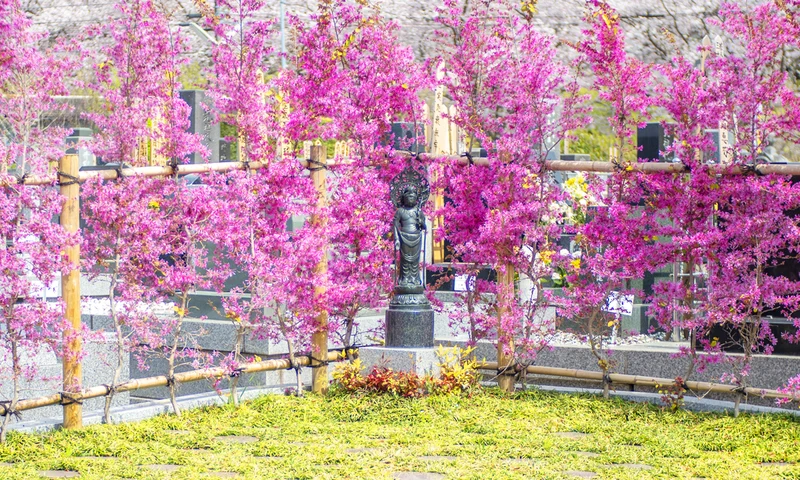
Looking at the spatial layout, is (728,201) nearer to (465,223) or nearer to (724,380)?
(724,380)

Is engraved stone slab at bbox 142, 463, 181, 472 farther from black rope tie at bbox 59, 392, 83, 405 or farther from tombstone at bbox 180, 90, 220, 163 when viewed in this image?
tombstone at bbox 180, 90, 220, 163

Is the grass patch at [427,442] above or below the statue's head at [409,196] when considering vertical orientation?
below

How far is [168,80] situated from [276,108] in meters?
1.05

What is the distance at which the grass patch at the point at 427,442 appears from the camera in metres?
6.44

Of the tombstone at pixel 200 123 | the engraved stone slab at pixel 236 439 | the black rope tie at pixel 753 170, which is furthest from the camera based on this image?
the tombstone at pixel 200 123

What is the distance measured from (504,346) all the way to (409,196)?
1535 millimetres

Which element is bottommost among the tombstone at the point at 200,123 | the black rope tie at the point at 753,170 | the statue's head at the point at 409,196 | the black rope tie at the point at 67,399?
the black rope tie at the point at 67,399

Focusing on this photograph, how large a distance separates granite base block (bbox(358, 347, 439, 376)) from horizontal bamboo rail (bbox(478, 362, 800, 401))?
399 millimetres

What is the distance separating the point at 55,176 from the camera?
7562mm

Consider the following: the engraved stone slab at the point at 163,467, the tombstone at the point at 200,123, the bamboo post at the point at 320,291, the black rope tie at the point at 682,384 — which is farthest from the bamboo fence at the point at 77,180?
the tombstone at the point at 200,123

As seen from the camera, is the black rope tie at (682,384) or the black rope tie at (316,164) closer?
the black rope tie at (682,384)

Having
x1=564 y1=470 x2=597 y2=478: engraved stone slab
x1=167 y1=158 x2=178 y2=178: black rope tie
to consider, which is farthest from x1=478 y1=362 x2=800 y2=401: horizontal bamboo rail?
x1=167 y1=158 x2=178 y2=178: black rope tie

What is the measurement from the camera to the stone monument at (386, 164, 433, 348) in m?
9.37

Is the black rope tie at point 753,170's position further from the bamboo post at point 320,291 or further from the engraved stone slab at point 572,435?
the bamboo post at point 320,291
